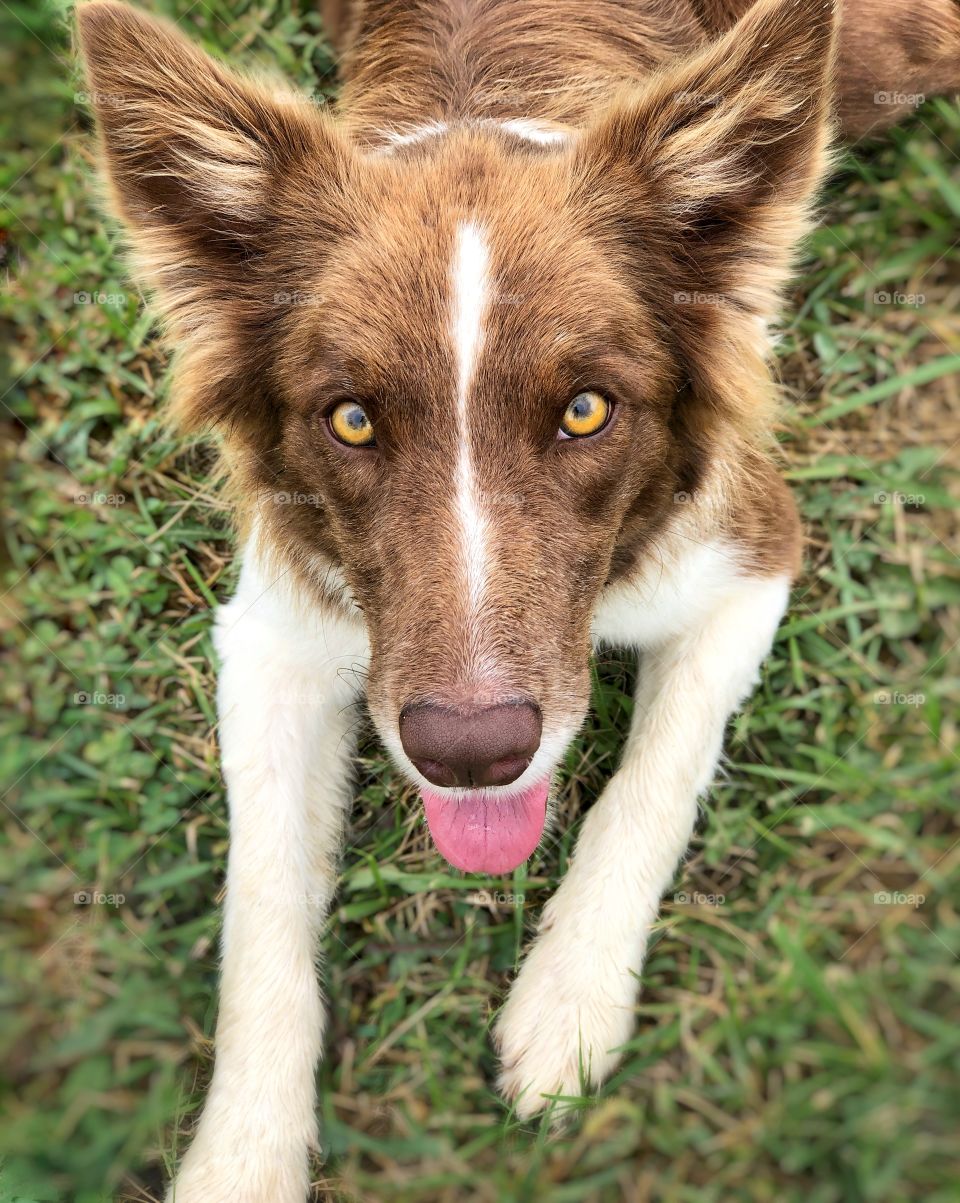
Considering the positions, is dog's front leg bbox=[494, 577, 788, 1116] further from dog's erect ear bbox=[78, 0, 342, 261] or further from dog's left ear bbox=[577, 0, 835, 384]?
dog's erect ear bbox=[78, 0, 342, 261]

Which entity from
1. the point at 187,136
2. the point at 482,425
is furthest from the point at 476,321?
the point at 187,136

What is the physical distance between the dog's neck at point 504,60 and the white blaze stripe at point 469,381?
100 centimetres

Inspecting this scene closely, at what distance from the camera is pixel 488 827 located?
3277mm

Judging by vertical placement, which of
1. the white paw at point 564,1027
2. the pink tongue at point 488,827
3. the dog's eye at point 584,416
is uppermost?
the dog's eye at point 584,416

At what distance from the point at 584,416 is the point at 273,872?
2.07 meters

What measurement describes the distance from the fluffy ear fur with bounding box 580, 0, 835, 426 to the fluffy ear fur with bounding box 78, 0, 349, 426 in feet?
2.92

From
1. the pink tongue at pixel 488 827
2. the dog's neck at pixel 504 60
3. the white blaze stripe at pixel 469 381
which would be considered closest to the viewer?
the white blaze stripe at pixel 469 381

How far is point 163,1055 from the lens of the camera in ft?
13.0

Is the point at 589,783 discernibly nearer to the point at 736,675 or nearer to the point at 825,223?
the point at 736,675

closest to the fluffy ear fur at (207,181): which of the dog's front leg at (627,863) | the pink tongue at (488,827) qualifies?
the pink tongue at (488,827)

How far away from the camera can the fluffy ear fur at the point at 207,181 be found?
300 centimetres

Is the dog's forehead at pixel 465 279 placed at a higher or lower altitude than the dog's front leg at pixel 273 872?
higher

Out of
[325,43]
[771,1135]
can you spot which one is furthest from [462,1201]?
[325,43]

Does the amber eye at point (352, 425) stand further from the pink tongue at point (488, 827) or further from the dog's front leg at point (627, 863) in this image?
the dog's front leg at point (627, 863)
